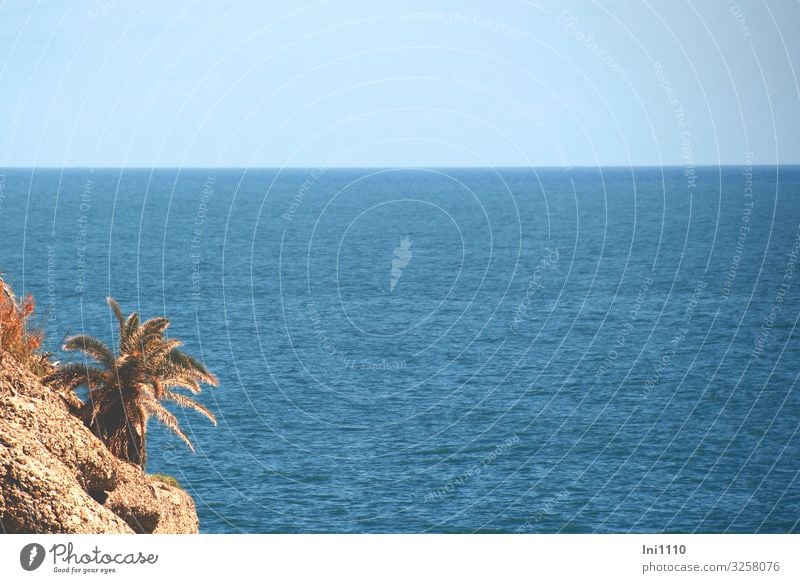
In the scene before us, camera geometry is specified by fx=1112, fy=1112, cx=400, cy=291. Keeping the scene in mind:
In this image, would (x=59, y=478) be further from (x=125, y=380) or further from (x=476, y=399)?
(x=476, y=399)

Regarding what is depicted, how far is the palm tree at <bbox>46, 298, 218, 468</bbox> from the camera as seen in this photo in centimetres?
5041

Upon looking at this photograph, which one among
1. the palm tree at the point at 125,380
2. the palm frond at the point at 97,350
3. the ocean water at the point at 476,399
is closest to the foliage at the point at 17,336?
the palm tree at the point at 125,380

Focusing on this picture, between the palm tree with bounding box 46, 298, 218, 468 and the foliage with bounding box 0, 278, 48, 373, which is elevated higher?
the foliage with bounding box 0, 278, 48, 373

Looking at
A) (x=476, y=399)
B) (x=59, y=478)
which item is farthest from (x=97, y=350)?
(x=476, y=399)

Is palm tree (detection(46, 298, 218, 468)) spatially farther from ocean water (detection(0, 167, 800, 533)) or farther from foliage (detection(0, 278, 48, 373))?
ocean water (detection(0, 167, 800, 533))

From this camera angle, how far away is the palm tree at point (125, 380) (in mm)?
50406

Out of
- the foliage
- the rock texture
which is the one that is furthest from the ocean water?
the foliage

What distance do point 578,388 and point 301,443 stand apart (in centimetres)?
3290

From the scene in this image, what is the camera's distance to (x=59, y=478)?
39531mm

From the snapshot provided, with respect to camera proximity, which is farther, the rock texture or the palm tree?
the palm tree

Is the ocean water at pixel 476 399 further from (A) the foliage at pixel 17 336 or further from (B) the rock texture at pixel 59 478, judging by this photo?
(A) the foliage at pixel 17 336

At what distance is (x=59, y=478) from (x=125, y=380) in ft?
37.9

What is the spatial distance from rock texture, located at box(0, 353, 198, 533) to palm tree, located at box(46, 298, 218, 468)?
1.20 m

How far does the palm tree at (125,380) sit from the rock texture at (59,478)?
120cm
